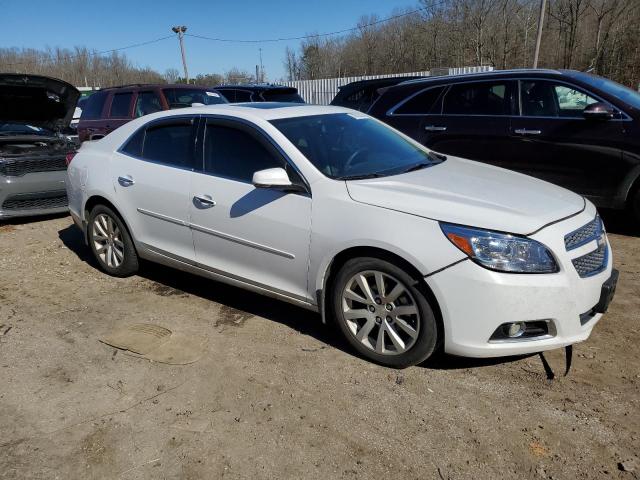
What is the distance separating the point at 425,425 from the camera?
256 cm

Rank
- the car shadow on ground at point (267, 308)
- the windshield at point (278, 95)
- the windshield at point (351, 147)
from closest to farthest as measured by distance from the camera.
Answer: the car shadow on ground at point (267, 308)
the windshield at point (351, 147)
the windshield at point (278, 95)

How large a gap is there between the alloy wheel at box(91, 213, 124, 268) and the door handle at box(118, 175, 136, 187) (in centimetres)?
43

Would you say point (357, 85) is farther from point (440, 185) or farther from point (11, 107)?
point (440, 185)

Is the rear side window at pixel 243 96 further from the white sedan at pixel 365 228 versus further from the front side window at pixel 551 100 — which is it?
the white sedan at pixel 365 228

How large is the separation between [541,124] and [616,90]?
83cm

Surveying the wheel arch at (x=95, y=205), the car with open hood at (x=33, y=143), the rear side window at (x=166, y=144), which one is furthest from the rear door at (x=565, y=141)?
the car with open hood at (x=33, y=143)

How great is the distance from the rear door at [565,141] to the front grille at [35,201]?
228 inches

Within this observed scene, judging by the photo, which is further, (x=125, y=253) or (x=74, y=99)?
(x=74, y=99)

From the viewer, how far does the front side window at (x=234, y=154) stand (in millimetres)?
3494

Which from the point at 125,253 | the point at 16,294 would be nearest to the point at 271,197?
the point at 125,253

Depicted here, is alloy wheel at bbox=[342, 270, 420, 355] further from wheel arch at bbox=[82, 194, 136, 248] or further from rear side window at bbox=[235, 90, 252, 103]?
rear side window at bbox=[235, 90, 252, 103]

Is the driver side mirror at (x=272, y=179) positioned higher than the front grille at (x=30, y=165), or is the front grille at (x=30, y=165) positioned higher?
the driver side mirror at (x=272, y=179)

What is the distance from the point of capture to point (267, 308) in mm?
4000

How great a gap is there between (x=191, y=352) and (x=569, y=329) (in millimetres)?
2313
